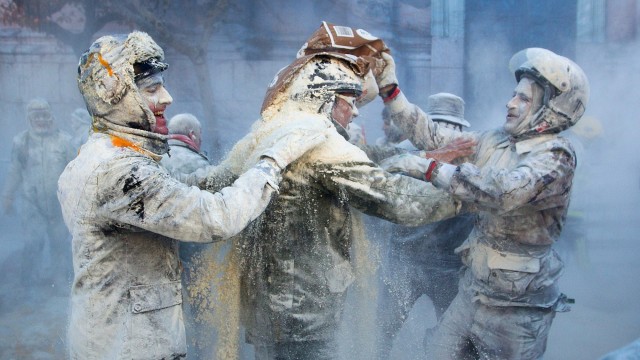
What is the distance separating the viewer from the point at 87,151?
281 cm

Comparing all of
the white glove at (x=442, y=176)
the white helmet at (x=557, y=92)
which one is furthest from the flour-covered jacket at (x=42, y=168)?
the white helmet at (x=557, y=92)

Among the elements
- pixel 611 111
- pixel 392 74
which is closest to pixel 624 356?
pixel 392 74

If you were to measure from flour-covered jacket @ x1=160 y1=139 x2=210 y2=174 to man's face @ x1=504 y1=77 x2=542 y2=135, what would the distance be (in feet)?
7.38

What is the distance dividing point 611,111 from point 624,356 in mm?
9933

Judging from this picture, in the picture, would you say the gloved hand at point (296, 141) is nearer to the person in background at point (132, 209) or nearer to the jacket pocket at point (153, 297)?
the person in background at point (132, 209)

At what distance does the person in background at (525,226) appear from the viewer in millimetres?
3566

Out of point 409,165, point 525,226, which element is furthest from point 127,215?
point 525,226

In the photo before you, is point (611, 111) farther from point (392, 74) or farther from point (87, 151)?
point (87, 151)

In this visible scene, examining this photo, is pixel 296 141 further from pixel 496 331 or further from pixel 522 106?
pixel 496 331

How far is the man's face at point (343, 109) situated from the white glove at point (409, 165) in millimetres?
342

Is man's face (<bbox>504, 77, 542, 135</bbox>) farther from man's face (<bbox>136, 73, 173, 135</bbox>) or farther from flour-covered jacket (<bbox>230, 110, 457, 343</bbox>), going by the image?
man's face (<bbox>136, 73, 173, 135</bbox>)

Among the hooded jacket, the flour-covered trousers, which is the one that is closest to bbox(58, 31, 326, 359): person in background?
the hooded jacket

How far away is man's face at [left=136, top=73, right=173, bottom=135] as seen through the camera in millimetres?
2955

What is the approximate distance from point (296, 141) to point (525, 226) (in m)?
1.56
